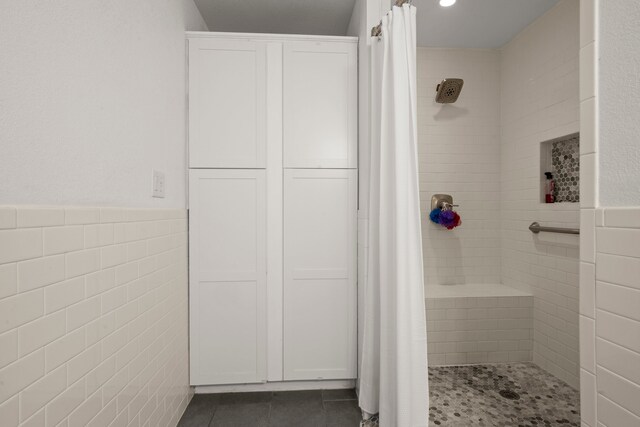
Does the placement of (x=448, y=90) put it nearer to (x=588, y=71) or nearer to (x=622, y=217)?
(x=588, y=71)

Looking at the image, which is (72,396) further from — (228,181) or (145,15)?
(145,15)

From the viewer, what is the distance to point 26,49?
76 centimetres

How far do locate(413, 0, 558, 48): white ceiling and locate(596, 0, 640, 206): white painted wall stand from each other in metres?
1.69

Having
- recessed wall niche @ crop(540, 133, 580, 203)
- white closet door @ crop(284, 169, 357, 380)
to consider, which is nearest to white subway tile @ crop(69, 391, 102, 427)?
white closet door @ crop(284, 169, 357, 380)

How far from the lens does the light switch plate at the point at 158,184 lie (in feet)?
4.67

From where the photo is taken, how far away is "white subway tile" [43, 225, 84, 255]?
799 mm

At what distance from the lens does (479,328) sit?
223 cm

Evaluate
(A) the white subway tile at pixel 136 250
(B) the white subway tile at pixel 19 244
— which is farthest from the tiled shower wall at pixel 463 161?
(B) the white subway tile at pixel 19 244

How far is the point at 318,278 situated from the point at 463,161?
1698mm

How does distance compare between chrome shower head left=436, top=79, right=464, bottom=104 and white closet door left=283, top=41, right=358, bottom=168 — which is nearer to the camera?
white closet door left=283, top=41, right=358, bottom=168

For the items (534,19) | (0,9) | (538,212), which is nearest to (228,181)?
(0,9)

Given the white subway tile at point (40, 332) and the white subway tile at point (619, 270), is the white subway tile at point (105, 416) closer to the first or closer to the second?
the white subway tile at point (40, 332)

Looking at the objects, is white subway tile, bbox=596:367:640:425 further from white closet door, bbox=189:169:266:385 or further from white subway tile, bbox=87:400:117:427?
white closet door, bbox=189:169:266:385

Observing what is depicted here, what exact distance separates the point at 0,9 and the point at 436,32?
2550 millimetres
